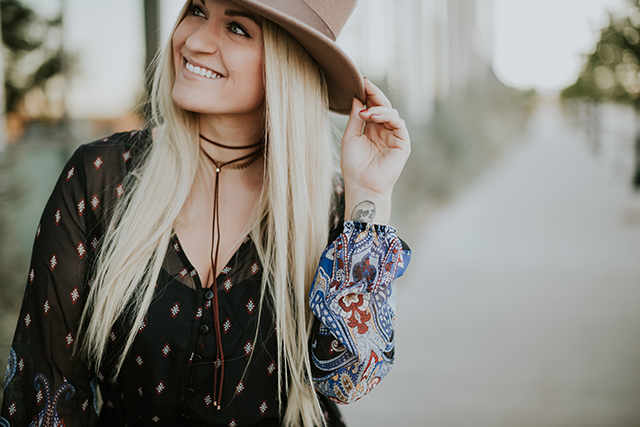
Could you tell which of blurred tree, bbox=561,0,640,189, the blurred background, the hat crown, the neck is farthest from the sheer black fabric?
blurred tree, bbox=561,0,640,189

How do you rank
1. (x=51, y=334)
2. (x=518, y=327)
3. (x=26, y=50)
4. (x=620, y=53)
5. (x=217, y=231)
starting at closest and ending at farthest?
(x=51, y=334) → (x=217, y=231) → (x=26, y=50) → (x=518, y=327) → (x=620, y=53)

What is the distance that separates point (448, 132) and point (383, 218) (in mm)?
10041

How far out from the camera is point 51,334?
1503mm

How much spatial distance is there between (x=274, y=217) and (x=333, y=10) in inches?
24.4

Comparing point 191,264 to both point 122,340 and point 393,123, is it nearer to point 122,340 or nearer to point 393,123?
point 122,340

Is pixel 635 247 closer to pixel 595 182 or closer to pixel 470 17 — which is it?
pixel 595 182

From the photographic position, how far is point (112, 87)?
14.3ft

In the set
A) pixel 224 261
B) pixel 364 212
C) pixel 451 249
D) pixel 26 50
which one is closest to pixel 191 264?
pixel 224 261

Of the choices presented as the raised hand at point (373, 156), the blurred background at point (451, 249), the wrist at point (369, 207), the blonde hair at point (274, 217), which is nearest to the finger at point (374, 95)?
the raised hand at point (373, 156)

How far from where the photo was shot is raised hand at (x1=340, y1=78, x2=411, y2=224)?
167 centimetres

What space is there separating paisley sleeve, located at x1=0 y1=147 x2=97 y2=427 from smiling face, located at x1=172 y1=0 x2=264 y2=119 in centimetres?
48

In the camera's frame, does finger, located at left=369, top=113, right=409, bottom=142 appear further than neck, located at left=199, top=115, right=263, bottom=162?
No

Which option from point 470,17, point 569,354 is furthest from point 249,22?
point 470,17

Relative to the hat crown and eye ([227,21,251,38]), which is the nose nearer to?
eye ([227,21,251,38])
